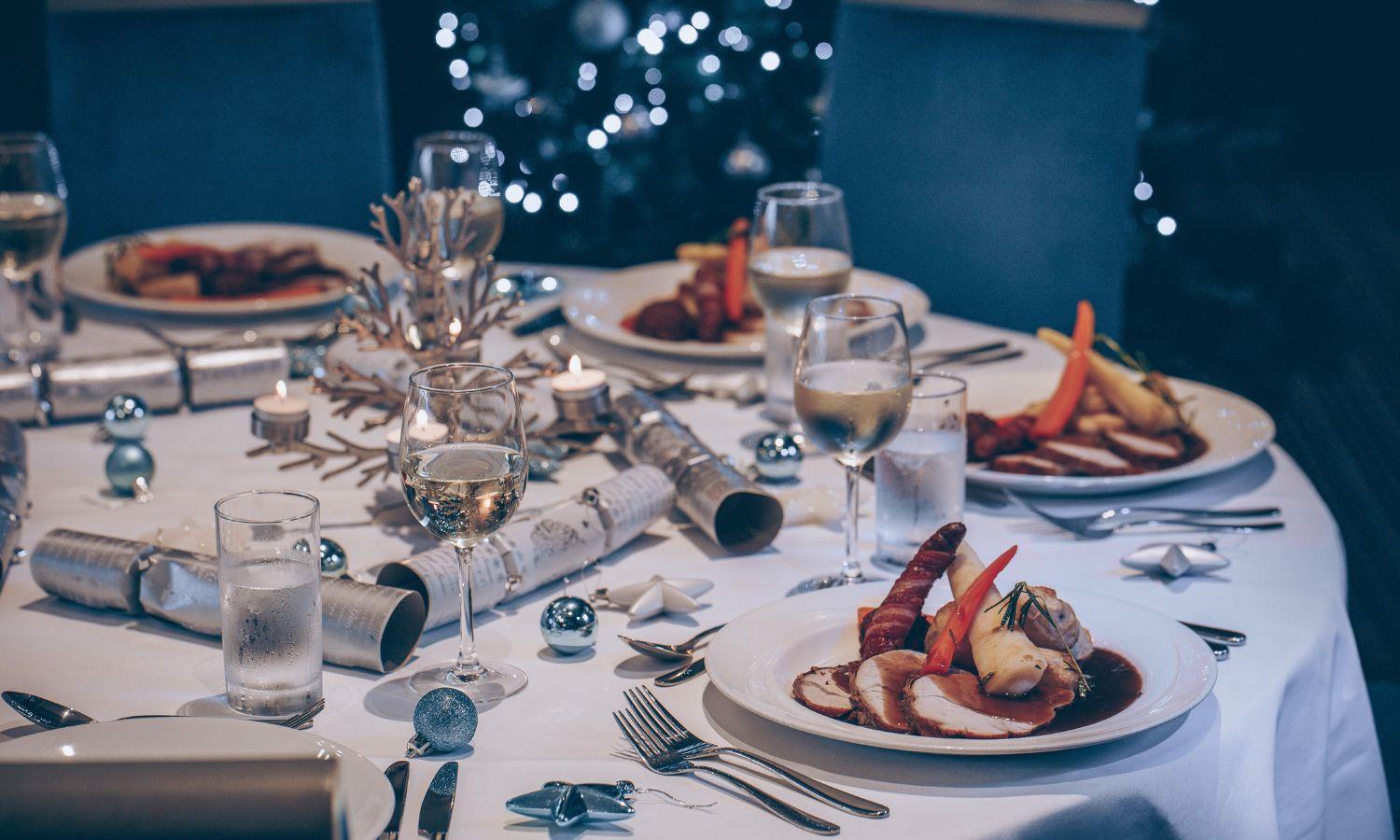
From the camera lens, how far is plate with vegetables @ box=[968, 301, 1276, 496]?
1.54 meters

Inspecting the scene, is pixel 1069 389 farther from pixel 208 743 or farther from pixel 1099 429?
pixel 208 743

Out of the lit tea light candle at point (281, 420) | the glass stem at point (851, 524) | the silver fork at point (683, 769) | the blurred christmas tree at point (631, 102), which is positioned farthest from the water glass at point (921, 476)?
the blurred christmas tree at point (631, 102)

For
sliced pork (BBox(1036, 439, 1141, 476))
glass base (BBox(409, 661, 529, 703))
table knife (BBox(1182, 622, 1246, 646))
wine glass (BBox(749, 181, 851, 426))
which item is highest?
wine glass (BBox(749, 181, 851, 426))

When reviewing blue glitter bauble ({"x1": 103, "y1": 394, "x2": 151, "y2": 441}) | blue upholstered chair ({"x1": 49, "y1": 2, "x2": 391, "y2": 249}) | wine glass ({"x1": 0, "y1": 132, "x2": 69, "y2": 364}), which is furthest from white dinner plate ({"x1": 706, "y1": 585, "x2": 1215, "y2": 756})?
blue upholstered chair ({"x1": 49, "y1": 2, "x2": 391, "y2": 249})

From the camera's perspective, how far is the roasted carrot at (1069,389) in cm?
168

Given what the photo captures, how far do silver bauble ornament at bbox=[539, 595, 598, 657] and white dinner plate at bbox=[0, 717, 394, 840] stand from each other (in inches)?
9.2

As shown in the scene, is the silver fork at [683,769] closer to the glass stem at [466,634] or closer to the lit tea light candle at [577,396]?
the glass stem at [466,634]

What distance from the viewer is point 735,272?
212cm

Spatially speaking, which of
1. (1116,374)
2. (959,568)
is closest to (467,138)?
(1116,374)

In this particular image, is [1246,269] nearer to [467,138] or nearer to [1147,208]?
[1147,208]

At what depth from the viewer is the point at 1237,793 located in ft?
3.52

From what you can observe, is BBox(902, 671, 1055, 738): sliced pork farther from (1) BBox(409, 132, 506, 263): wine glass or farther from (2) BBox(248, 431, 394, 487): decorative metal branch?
(1) BBox(409, 132, 506, 263): wine glass

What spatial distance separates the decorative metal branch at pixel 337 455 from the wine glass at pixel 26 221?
539 mm

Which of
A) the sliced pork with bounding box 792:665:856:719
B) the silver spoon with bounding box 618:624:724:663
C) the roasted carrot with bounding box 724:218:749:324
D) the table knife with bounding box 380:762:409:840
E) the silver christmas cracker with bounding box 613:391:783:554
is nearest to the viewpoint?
the table knife with bounding box 380:762:409:840
